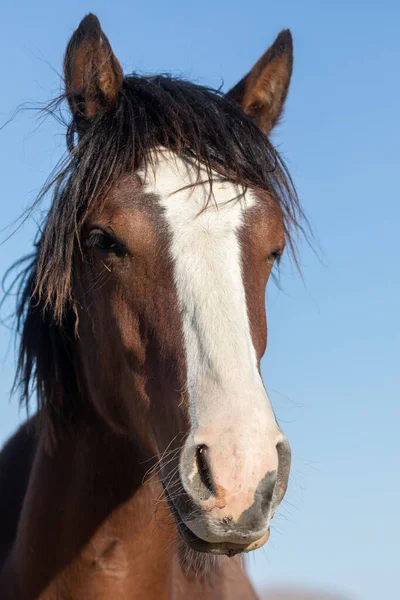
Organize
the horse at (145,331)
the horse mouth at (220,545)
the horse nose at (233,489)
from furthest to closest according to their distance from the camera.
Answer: the horse at (145,331) < the horse mouth at (220,545) < the horse nose at (233,489)

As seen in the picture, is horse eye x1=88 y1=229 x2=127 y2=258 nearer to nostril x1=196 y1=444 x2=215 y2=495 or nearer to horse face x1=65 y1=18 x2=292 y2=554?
horse face x1=65 y1=18 x2=292 y2=554

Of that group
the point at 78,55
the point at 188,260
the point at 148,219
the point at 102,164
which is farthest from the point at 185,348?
the point at 78,55

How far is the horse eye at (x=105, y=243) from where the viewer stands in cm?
324

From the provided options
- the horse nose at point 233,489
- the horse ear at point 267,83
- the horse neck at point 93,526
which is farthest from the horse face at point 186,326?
the horse ear at point 267,83

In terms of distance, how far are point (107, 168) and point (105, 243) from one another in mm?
341

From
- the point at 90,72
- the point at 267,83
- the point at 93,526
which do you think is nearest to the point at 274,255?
the point at 267,83

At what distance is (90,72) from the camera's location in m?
3.66

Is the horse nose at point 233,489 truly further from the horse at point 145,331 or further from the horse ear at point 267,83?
the horse ear at point 267,83

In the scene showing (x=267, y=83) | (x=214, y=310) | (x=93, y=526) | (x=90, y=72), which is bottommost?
(x=93, y=526)

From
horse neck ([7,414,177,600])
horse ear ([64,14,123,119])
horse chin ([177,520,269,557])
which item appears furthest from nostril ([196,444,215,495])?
horse ear ([64,14,123,119])

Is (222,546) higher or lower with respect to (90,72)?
lower

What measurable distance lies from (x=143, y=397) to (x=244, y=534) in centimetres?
82

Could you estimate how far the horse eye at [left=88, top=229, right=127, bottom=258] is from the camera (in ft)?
10.6

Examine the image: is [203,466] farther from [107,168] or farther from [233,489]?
[107,168]
